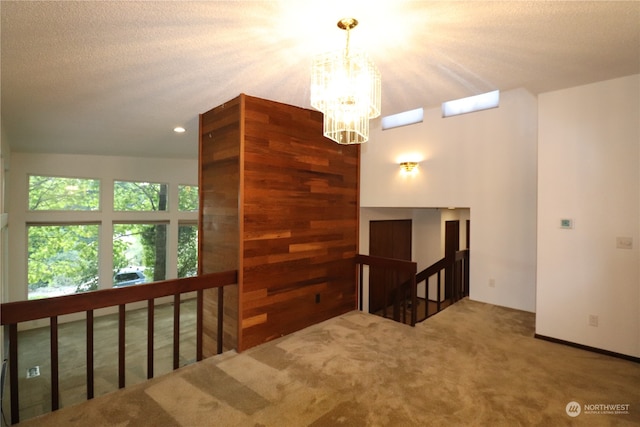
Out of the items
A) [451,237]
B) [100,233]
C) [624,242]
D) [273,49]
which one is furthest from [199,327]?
[451,237]

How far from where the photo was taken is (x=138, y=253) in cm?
695

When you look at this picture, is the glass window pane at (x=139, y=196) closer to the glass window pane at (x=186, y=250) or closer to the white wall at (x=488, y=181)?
the glass window pane at (x=186, y=250)

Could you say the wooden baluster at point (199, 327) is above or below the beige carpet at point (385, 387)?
above

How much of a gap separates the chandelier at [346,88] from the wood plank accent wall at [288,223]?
155 centimetres

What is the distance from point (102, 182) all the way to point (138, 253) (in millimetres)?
1681

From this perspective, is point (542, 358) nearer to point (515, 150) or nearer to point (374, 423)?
point (374, 423)

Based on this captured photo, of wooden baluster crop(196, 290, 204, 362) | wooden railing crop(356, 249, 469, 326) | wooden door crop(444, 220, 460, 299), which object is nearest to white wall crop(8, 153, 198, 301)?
wooden baluster crop(196, 290, 204, 362)

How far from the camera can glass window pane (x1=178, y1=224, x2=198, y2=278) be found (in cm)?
750

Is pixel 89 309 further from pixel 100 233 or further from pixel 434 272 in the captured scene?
pixel 100 233

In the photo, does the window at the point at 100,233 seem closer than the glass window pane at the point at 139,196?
Yes

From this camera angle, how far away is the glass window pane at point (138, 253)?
666 centimetres

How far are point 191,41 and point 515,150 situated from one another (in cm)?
387

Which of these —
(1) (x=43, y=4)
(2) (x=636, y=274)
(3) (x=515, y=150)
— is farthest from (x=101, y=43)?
(2) (x=636, y=274)

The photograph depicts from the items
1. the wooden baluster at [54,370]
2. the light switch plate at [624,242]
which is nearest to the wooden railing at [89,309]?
the wooden baluster at [54,370]
